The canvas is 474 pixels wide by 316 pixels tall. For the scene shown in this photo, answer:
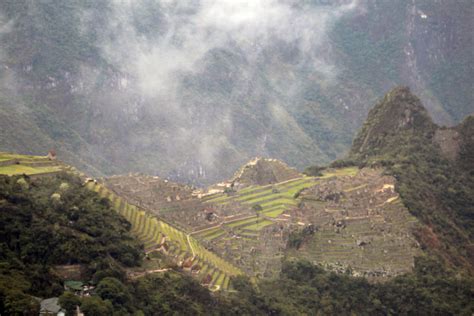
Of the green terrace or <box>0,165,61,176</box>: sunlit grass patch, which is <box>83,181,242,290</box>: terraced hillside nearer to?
<box>0,165,61,176</box>: sunlit grass patch

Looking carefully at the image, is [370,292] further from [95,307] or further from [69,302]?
[69,302]

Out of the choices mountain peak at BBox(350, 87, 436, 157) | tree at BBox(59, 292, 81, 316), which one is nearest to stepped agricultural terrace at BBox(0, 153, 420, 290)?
tree at BBox(59, 292, 81, 316)

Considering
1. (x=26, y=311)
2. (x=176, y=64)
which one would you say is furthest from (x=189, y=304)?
(x=176, y=64)

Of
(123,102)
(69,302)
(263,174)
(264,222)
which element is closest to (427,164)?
(263,174)

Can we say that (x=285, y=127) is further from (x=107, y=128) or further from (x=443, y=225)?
(x=443, y=225)

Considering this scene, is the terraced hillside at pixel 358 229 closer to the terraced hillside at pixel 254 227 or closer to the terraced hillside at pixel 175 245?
the terraced hillside at pixel 254 227

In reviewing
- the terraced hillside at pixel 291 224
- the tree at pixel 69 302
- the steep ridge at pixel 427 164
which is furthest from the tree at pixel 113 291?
the steep ridge at pixel 427 164
